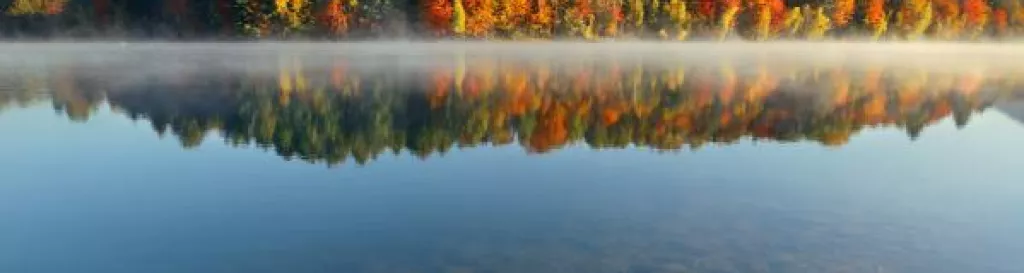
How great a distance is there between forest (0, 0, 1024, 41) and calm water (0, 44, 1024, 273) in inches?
2966

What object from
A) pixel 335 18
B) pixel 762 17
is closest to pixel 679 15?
pixel 762 17

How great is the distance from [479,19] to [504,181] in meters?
108

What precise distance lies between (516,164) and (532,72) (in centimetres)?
4332

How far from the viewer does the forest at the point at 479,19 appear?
413ft

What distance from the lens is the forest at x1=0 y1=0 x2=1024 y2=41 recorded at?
12581 centimetres

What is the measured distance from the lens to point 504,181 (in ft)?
80.9

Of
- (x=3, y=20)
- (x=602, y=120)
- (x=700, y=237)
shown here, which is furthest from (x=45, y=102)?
(x=3, y=20)

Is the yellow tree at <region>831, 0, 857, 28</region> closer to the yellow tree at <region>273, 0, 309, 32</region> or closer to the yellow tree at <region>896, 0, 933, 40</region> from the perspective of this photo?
the yellow tree at <region>896, 0, 933, 40</region>

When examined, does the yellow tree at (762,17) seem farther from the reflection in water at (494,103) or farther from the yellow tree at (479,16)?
the reflection in water at (494,103)

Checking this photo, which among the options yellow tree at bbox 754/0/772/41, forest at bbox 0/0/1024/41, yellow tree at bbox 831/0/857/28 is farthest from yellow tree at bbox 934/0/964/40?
yellow tree at bbox 754/0/772/41

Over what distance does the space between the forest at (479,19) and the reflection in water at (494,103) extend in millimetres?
52329

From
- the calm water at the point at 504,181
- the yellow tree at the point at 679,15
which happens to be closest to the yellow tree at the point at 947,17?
the yellow tree at the point at 679,15

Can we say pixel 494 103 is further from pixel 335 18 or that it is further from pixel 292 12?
pixel 335 18

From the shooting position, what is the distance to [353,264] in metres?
16.4
